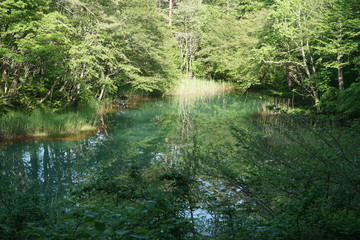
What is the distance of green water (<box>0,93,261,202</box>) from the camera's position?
705cm

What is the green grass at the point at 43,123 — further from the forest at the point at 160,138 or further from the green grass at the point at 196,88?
the green grass at the point at 196,88

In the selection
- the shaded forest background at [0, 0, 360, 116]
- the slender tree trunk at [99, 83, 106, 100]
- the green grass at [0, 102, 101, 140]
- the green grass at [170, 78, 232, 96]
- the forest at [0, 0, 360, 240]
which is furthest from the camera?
the green grass at [170, 78, 232, 96]

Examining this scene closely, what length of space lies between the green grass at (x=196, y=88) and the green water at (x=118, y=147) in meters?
6.82

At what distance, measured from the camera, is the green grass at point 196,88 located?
23797 millimetres

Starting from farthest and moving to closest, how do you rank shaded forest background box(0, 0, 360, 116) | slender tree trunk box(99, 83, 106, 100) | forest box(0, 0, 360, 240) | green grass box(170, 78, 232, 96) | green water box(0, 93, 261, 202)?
green grass box(170, 78, 232, 96)
slender tree trunk box(99, 83, 106, 100)
shaded forest background box(0, 0, 360, 116)
green water box(0, 93, 261, 202)
forest box(0, 0, 360, 240)

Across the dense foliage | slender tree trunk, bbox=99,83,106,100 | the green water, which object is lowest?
the green water

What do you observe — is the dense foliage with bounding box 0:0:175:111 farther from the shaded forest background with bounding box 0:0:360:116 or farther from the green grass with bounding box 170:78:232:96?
the green grass with bounding box 170:78:232:96

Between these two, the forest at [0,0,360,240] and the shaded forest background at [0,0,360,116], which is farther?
the shaded forest background at [0,0,360,116]

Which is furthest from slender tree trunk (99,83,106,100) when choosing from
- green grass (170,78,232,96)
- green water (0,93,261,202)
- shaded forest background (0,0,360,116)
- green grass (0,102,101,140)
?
green grass (170,78,232,96)

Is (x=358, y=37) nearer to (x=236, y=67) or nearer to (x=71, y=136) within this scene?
(x=71, y=136)

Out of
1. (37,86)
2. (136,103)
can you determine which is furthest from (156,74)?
(37,86)

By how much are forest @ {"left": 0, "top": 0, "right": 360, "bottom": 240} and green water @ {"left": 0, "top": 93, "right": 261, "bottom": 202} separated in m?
0.06

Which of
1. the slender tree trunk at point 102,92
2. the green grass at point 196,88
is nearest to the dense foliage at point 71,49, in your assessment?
the slender tree trunk at point 102,92

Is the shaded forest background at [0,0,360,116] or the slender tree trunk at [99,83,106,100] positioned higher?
the shaded forest background at [0,0,360,116]
